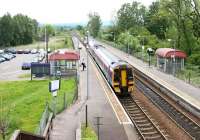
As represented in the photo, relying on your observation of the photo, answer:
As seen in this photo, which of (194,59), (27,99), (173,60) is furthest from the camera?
(194,59)

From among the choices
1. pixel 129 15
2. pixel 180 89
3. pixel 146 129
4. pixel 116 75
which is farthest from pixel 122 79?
pixel 129 15

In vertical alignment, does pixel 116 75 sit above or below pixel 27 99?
above

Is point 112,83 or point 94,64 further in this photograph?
point 94,64

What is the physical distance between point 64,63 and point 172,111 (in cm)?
2253

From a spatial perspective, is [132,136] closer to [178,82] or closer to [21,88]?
[178,82]

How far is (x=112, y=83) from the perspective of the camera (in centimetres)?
3841

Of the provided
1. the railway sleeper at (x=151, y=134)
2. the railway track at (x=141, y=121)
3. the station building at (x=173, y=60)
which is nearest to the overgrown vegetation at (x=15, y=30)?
the station building at (x=173, y=60)

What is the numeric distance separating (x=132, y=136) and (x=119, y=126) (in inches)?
56.1

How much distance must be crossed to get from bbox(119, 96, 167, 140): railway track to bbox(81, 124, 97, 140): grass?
2.66 m

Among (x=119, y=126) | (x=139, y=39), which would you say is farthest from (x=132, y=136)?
(x=139, y=39)

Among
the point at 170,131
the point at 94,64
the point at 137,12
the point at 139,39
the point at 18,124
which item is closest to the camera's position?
the point at 170,131

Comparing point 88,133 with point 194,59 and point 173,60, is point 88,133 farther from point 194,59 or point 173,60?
point 194,59

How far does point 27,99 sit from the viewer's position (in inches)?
1506

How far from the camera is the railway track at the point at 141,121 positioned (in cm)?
2516
